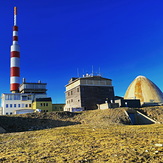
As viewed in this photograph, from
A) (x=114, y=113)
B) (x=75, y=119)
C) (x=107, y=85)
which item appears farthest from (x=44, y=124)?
(x=107, y=85)

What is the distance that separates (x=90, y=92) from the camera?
46.2 m

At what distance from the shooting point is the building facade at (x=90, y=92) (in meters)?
45.2

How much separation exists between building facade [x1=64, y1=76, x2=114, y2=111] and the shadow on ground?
12319 mm

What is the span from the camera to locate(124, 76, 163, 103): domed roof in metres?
75.0

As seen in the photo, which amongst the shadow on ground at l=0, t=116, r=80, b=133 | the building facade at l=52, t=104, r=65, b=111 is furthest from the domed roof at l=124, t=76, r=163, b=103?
the shadow on ground at l=0, t=116, r=80, b=133

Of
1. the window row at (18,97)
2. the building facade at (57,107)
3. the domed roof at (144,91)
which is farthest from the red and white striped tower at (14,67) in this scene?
the domed roof at (144,91)

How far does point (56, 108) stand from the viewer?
56.8 meters

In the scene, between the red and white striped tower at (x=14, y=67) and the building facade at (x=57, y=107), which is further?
the red and white striped tower at (x=14, y=67)

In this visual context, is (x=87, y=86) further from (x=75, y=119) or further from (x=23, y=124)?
(x=23, y=124)

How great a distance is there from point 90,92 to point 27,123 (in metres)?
19.5

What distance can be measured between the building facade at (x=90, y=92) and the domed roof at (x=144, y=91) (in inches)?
1193

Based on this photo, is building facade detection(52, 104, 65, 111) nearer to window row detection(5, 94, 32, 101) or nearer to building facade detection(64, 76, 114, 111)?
building facade detection(64, 76, 114, 111)

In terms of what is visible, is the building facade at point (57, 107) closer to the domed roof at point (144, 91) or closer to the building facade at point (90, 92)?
the building facade at point (90, 92)

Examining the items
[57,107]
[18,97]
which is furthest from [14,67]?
[57,107]
